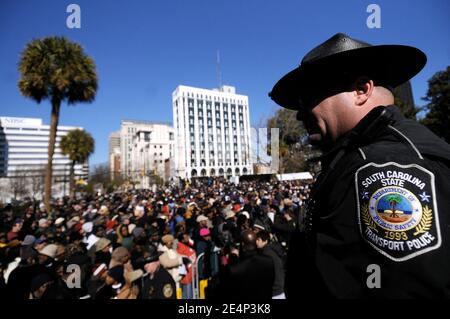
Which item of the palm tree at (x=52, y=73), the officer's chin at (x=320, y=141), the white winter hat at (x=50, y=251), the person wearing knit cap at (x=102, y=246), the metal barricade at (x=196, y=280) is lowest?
the metal barricade at (x=196, y=280)

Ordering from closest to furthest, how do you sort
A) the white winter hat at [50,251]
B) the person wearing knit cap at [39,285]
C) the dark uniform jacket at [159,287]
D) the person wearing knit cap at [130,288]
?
the person wearing knit cap at [39,285] < the person wearing knit cap at [130,288] < the dark uniform jacket at [159,287] < the white winter hat at [50,251]

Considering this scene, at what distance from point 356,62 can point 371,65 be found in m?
0.09

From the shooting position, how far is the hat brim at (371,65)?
126cm

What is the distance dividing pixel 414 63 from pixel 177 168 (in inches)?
3387

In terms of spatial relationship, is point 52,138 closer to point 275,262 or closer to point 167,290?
point 167,290

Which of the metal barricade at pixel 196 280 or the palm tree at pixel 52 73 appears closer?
the metal barricade at pixel 196 280

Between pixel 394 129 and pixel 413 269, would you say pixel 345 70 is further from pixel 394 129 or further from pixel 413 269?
pixel 413 269

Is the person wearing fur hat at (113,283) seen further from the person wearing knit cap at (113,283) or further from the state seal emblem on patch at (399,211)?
the state seal emblem on patch at (399,211)

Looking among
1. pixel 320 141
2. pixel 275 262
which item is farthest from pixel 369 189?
pixel 275 262

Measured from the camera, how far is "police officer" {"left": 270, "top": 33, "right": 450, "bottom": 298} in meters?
0.82

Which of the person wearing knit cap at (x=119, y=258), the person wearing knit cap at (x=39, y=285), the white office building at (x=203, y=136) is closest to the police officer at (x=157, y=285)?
the person wearing knit cap at (x=119, y=258)

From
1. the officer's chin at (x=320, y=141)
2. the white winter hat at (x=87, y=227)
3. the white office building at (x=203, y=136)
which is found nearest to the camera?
the officer's chin at (x=320, y=141)
